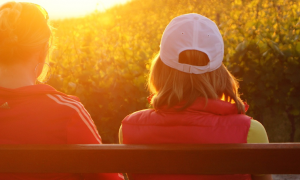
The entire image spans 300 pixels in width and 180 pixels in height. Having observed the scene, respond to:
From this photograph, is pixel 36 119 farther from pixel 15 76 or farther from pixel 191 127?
pixel 191 127

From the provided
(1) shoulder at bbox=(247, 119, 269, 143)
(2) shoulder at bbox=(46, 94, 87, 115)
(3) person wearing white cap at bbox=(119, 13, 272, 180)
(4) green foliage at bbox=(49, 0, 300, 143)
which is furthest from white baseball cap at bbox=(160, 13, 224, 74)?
(4) green foliage at bbox=(49, 0, 300, 143)

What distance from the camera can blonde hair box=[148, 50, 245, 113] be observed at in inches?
62.8

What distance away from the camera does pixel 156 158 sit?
1.36 meters

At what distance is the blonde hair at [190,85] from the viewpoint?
5.24 ft

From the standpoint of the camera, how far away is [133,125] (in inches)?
61.5

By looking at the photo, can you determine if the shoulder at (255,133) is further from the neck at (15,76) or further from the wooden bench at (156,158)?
the neck at (15,76)

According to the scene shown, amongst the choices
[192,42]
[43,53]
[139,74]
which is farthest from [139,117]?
[139,74]

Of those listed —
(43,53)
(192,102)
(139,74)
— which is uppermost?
(43,53)

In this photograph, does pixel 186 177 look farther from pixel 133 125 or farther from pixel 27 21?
pixel 27 21

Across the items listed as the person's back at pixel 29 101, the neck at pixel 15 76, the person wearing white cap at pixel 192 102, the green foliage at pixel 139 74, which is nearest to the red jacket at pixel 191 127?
the person wearing white cap at pixel 192 102

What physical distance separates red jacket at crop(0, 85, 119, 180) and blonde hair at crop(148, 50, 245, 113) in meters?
0.37

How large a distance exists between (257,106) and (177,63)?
2490 mm

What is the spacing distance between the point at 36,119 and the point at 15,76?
23cm

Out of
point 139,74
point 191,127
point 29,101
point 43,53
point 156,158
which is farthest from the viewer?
point 139,74
